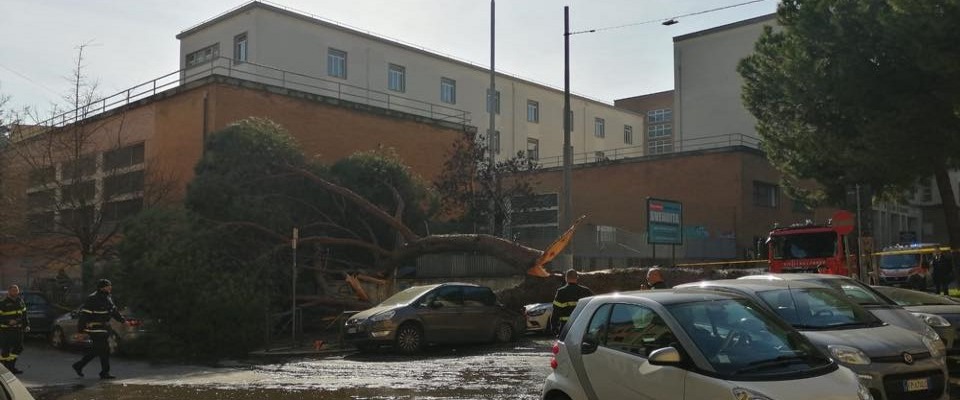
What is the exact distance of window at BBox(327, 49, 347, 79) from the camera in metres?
42.4

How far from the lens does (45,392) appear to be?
12.7m

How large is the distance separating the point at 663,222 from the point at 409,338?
11017 millimetres

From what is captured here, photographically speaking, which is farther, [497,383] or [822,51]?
[822,51]

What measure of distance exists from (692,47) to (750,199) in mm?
15931

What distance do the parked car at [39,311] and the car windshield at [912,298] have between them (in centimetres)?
1983

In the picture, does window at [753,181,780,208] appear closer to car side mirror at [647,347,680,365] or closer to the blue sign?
the blue sign

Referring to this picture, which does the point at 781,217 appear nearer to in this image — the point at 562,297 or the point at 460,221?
the point at 460,221

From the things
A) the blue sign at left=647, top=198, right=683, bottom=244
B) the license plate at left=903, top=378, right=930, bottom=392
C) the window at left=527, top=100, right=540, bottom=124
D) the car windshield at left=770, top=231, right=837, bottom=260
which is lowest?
the license plate at left=903, top=378, right=930, bottom=392

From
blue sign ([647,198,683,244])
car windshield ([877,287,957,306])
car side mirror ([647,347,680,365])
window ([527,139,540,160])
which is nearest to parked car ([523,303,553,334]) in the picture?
blue sign ([647,198,683,244])

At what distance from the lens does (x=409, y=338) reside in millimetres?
17281

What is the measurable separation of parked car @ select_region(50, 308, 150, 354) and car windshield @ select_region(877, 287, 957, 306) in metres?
14.8

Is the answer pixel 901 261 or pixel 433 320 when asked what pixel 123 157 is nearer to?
pixel 433 320

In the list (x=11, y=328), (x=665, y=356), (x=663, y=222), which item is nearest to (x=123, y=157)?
(x=11, y=328)

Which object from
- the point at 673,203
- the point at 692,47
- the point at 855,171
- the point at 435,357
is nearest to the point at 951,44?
the point at 855,171
